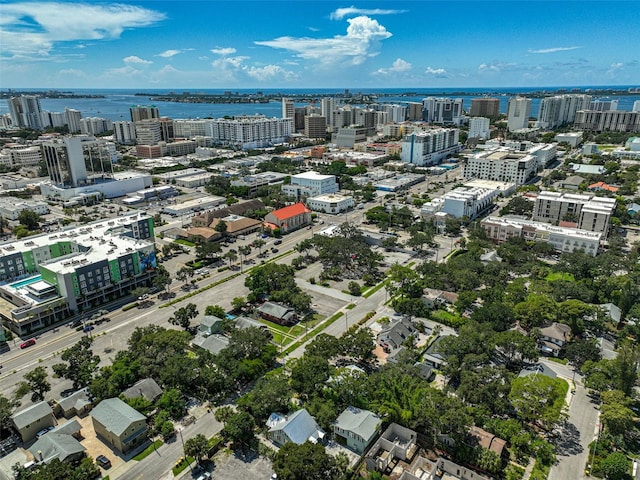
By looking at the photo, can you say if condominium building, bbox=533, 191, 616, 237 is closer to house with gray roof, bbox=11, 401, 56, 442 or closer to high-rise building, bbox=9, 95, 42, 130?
house with gray roof, bbox=11, 401, 56, 442

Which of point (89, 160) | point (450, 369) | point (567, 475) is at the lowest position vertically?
point (567, 475)

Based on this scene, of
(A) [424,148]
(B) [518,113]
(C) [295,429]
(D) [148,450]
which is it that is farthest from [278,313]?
(B) [518,113]

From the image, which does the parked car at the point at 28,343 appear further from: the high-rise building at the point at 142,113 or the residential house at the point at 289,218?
the high-rise building at the point at 142,113

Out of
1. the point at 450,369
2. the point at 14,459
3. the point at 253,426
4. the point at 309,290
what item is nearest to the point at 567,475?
the point at 450,369

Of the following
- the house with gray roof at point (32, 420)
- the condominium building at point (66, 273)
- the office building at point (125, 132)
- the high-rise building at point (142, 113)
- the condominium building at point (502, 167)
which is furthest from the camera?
the high-rise building at point (142, 113)

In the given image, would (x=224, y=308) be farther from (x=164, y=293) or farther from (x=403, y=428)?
(x=403, y=428)

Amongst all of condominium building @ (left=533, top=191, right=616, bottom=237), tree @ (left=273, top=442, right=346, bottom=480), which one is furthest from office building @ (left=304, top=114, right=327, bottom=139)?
tree @ (left=273, top=442, right=346, bottom=480)

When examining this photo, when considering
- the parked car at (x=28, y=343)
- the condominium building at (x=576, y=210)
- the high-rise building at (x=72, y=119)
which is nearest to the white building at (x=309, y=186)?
the condominium building at (x=576, y=210)
